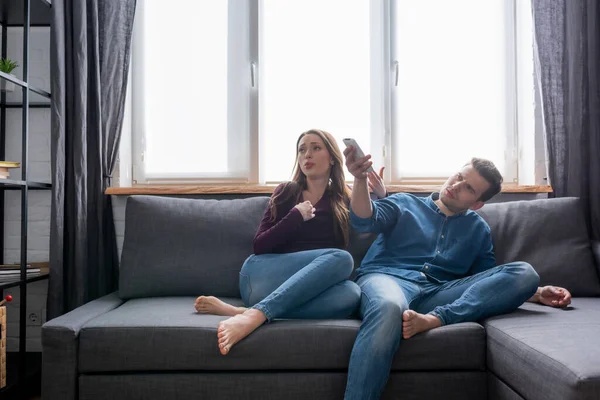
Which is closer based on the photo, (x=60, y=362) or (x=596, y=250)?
(x=60, y=362)

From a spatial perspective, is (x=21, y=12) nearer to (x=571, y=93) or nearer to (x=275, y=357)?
(x=275, y=357)

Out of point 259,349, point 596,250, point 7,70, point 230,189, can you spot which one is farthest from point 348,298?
point 7,70

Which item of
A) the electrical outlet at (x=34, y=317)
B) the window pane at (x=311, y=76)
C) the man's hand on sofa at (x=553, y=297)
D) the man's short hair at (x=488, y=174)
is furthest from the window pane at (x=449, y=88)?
the electrical outlet at (x=34, y=317)

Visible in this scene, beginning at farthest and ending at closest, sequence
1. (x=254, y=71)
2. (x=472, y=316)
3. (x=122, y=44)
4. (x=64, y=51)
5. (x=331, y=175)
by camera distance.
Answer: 1. (x=254, y=71)
2. (x=122, y=44)
3. (x=64, y=51)
4. (x=331, y=175)
5. (x=472, y=316)

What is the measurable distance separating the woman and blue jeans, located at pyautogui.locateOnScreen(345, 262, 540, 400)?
14 centimetres

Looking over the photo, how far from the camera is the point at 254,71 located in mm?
2801

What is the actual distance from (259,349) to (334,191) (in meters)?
0.81

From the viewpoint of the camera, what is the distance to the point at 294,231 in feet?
6.48

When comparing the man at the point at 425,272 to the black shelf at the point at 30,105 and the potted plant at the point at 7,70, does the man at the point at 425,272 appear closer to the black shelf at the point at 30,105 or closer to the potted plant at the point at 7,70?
the potted plant at the point at 7,70

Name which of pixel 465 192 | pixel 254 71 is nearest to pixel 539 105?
pixel 465 192

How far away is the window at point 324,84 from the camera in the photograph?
2.83 m

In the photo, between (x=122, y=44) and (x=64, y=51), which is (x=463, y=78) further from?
(x=64, y=51)

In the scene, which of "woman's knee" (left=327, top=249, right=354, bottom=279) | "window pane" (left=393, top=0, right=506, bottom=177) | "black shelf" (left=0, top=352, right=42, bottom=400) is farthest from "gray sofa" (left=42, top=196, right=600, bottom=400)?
"window pane" (left=393, top=0, right=506, bottom=177)

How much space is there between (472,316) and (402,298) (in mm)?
230
